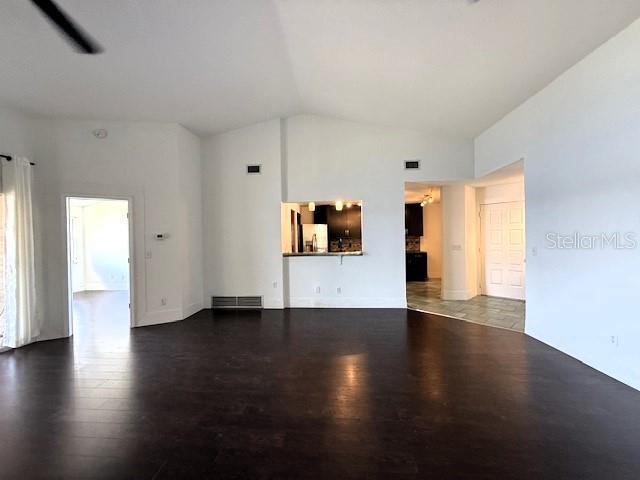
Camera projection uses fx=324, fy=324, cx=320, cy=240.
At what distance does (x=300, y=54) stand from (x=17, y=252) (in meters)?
4.36

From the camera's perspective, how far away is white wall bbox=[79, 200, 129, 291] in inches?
361

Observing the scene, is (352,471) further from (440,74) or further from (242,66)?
(242,66)

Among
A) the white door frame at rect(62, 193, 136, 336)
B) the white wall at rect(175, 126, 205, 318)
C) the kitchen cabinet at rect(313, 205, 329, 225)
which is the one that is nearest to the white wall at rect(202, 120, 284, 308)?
the white wall at rect(175, 126, 205, 318)

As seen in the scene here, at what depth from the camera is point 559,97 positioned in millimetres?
3621

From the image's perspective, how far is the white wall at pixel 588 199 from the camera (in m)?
2.82

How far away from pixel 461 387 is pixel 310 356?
1.57m

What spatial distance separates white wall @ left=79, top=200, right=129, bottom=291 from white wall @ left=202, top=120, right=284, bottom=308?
14.9 feet

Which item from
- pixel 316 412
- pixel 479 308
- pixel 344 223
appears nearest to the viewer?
pixel 316 412

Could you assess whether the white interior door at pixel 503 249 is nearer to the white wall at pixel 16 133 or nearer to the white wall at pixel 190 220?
the white wall at pixel 190 220

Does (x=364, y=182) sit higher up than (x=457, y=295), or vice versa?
(x=364, y=182)

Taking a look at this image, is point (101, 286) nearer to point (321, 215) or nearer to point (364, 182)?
point (321, 215)

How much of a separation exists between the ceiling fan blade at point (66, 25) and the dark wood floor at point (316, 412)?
9.08 feet

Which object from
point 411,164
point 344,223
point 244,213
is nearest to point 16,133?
point 244,213

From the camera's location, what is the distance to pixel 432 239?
10281mm
